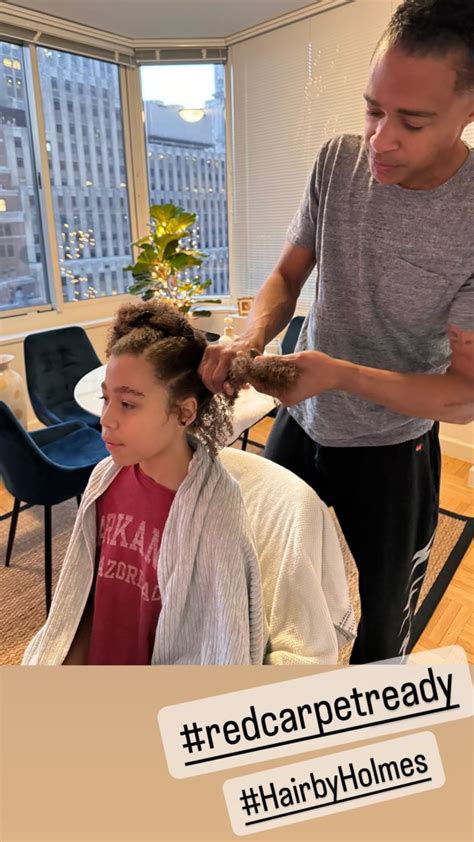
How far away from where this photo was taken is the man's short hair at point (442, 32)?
743mm

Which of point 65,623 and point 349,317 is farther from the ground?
point 349,317

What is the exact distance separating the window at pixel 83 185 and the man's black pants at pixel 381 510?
301cm

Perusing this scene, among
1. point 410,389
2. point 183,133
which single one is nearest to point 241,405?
point 410,389

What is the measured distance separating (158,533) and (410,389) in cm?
50

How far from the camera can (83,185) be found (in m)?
3.66

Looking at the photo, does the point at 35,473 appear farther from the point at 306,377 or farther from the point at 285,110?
the point at 285,110

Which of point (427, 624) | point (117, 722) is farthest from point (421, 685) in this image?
point (427, 624)

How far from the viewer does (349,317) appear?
102 centimetres

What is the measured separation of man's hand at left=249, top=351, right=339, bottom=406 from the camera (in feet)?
2.74

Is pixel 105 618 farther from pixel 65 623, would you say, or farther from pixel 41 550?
pixel 41 550

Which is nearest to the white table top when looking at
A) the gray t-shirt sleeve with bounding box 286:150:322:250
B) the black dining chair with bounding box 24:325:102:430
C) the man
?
the black dining chair with bounding box 24:325:102:430

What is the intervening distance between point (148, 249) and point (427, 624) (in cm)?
202

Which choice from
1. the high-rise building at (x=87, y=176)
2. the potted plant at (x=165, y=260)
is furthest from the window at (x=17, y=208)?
the potted plant at (x=165, y=260)

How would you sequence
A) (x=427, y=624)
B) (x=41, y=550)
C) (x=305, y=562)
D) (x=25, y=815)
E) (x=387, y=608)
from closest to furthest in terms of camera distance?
(x=25, y=815) → (x=305, y=562) → (x=387, y=608) → (x=427, y=624) → (x=41, y=550)
